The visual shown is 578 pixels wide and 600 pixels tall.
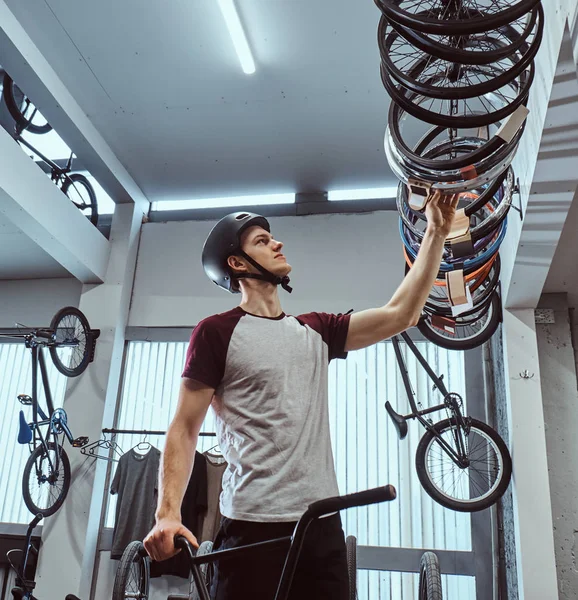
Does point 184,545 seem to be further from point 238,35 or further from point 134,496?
point 134,496

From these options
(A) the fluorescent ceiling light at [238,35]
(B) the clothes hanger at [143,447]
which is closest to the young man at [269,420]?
(A) the fluorescent ceiling light at [238,35]

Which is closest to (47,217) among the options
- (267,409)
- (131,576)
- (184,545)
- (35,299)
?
(35,299)

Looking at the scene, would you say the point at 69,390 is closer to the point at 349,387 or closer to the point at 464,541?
the point at 349,387

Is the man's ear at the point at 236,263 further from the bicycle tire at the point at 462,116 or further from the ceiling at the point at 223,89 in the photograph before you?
the ceiling at the point at 223,89

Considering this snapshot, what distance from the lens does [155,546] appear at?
1121 millimetres

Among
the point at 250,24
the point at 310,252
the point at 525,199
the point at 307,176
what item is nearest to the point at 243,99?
the point at 250,24

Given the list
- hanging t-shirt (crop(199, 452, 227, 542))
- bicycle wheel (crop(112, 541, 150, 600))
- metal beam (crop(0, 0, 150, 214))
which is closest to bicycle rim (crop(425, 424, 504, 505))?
hanging t-shirt (crop(199, 452, 227, 542))

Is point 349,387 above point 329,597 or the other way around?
above

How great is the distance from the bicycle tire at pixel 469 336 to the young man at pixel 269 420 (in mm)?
2186

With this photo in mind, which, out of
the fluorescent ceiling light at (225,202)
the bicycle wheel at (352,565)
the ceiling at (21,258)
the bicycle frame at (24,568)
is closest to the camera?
the bicycle wheel at (352,565)

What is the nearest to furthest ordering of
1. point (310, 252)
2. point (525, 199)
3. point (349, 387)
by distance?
point (525, 199) → point (349, 387) → point (310, 252)

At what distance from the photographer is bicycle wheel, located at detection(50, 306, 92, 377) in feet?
15.5

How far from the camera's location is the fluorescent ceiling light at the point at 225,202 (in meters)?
5.57

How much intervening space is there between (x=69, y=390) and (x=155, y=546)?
4.19 m
